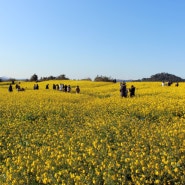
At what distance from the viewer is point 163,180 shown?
8.16 metres

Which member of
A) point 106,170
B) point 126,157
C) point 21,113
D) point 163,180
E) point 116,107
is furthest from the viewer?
point 116,107

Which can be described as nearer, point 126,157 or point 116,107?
point 126,157

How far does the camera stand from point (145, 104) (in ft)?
74.9

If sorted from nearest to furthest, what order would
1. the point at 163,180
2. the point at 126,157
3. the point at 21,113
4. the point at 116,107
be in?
the point at 163,180 → the point at 126,157 → the point at 21,113 → the point at 116,107

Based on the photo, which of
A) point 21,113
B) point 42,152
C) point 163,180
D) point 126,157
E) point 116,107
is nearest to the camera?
point 163,180

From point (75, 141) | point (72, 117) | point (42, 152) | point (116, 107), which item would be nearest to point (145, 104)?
point (116, 107)

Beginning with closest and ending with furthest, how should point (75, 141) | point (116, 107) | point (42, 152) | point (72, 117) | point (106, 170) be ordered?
point (106, 170)
point (42, 152)
point (75, 141)
point (72, 117)
point (116, 107)

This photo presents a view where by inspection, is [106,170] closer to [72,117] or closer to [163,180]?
[163,180]

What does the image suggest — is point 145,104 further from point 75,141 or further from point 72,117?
point 75,141

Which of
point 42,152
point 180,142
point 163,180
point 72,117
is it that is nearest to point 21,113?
point 72,117

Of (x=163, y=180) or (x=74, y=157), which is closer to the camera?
(x=163, y=180)

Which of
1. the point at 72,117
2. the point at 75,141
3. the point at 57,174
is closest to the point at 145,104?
the point at 72,117

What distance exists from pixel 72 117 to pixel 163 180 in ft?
34.3

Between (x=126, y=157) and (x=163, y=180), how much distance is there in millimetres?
1517
